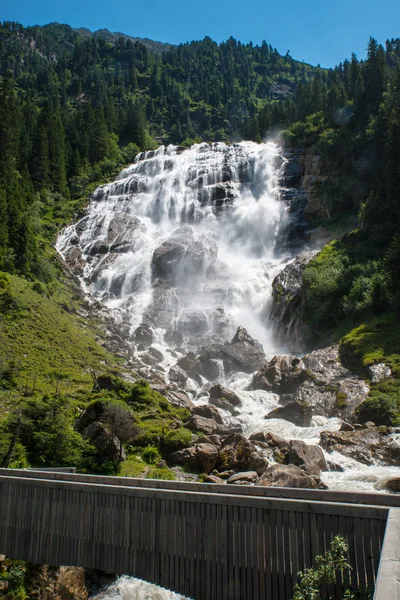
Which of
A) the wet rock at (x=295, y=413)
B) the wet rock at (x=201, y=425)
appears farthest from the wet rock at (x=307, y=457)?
the wet rock at (x=295, y=413)

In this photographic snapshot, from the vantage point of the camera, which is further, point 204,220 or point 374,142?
point 204,220

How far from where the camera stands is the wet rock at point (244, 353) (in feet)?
142

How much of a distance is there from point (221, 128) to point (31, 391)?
133040 millimetres

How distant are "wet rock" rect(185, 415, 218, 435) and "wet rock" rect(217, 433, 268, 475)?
153 inches

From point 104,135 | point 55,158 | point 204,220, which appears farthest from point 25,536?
point 104,135

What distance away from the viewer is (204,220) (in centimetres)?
7419

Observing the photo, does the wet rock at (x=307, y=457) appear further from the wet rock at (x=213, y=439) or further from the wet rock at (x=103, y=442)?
the wet rock at (x=103, y=442)

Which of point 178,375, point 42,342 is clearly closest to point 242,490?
point 42,342

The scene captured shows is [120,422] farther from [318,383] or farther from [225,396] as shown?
[318,383]

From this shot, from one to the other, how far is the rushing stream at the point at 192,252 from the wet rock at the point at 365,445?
11.9 ft

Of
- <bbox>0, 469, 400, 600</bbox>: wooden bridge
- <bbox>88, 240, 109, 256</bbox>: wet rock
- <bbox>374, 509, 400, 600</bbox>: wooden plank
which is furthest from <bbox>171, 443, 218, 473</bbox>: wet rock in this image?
<bbox>88, 240, 109, 256</bbox>: wet rock

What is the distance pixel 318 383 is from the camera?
114ft

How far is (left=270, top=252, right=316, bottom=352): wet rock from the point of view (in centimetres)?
4919

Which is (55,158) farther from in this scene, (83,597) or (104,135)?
(83,597)
